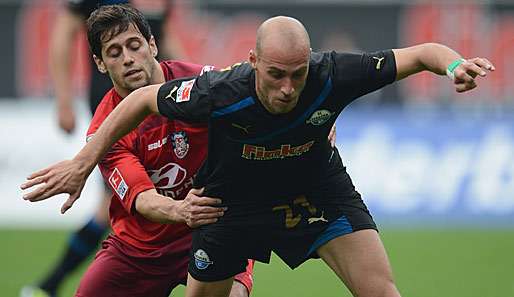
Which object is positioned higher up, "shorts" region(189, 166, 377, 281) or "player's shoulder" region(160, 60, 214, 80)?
"player's shoulder" region(160, 60, 214, 80)

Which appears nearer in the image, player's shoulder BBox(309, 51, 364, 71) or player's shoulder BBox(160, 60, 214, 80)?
player's shoulder BBox(309, 51, 364, 71)

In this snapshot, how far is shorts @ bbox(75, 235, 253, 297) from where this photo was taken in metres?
6.34

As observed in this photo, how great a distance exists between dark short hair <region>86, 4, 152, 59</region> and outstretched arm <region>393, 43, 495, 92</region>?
4.97ft

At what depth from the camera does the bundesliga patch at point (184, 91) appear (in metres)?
5.54

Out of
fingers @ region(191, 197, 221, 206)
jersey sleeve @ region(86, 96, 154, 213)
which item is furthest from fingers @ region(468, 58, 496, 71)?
jersey sleeve @ region(86, 96, 154, 213)

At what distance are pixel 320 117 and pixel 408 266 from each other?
17.1 ft

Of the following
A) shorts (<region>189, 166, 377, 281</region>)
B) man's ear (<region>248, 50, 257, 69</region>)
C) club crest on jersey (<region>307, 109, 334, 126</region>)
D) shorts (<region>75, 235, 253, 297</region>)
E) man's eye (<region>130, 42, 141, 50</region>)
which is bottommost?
shorts (<region>75, 235, 253, 297</region>)

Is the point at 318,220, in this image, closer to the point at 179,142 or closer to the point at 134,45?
the point at 179,142

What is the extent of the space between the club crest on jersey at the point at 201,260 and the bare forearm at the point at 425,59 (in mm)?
1362

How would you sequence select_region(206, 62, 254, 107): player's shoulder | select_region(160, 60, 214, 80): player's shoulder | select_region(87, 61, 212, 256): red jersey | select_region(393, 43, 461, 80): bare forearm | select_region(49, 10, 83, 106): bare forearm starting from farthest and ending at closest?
select_region(49, 10, 83, 106): bare forearm
select_region(160, 60, 214, 80): player's shoulder
select_region(87, 61, 212, 256): red jersey
select_region(206, 62, 254, 107): player's shoulder
select_region(393, 43, 461, 80): bare forearm

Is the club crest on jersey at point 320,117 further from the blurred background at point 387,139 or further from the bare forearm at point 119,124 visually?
the blurred background at point 387,139

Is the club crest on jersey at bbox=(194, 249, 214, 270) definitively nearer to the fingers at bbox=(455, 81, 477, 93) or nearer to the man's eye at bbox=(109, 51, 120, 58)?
the man's eye at bbox=(109, 51, 120, 58)

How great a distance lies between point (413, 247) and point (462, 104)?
5.08 metres

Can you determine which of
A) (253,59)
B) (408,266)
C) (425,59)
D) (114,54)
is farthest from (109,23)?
(408,266)
